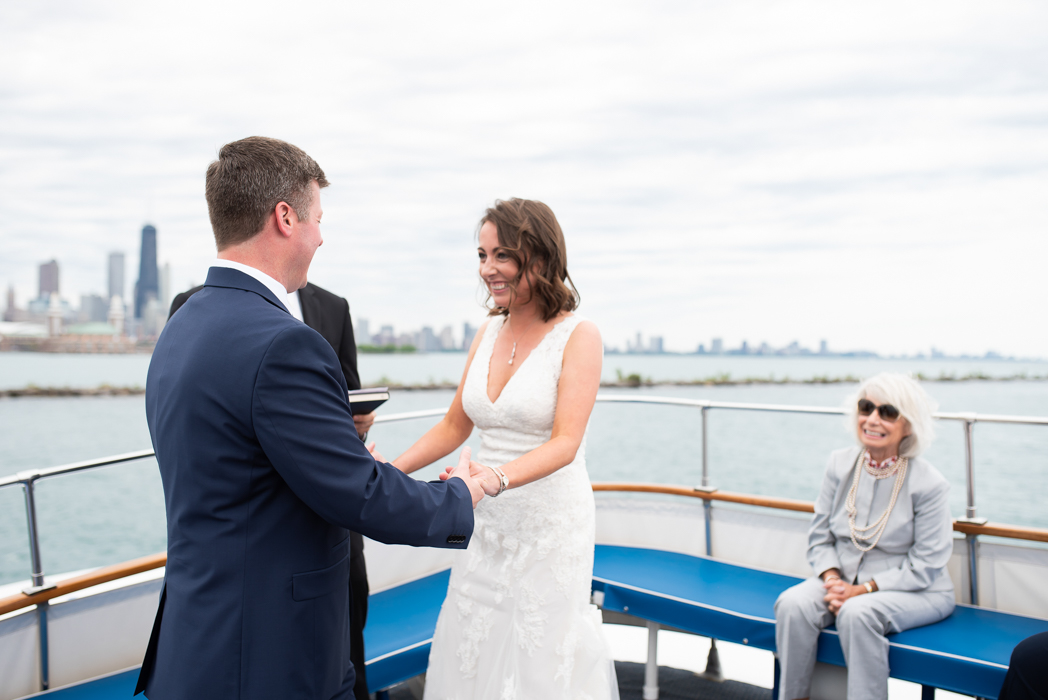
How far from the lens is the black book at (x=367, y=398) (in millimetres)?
1418

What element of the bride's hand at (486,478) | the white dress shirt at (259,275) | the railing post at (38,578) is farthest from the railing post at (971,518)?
the railing post at (38,578)

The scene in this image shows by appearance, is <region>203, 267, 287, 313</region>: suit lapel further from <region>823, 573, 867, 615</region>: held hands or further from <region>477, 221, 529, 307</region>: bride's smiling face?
<region>823, 573, 867, 615</region>: held hands

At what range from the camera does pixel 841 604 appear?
240 centimetres

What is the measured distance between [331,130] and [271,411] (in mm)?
37123

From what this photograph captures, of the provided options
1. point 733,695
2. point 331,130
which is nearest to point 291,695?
point 733,695

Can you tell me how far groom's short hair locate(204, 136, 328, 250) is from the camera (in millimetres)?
1101

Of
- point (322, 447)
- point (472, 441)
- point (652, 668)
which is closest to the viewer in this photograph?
point (322, 447)

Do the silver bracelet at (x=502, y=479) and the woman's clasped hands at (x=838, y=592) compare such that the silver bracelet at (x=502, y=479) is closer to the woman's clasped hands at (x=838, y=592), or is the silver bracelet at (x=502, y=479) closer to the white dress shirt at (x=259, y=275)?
the white dress shirt at (x=259, y=275)

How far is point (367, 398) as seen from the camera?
1.43 meters

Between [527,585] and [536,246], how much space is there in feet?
3.35

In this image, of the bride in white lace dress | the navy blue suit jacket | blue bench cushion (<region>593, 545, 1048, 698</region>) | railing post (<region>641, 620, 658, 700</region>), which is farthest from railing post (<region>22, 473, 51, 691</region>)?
railing post (<region>641, 620, 658, 700</region>)

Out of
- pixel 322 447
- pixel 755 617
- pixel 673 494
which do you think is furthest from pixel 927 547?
pixel 322 447

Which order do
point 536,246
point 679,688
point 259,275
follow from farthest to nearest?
point 679,688, point 536,246, point 259,275

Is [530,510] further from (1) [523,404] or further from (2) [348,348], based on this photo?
(2) [348,348]
